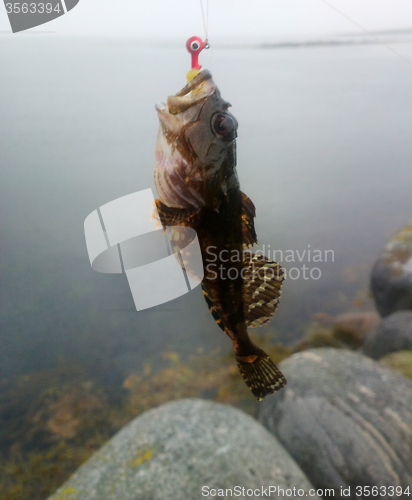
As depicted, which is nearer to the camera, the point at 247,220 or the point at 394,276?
the point at 247,220

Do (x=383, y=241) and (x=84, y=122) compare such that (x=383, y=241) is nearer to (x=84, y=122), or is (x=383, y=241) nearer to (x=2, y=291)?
(x=84, y=122)

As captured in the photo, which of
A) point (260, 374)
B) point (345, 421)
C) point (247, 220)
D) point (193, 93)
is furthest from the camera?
point (345, 421)

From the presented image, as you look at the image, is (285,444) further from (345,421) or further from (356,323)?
(356,323)

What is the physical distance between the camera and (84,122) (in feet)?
5.45

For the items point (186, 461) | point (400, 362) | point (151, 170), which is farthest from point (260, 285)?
point (400, 362)

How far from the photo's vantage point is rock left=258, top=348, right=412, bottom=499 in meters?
1.68

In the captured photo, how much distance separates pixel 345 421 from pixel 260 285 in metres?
1.47

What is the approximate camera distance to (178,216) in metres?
0.70

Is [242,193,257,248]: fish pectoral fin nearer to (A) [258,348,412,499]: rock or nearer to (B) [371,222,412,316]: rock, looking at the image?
(A) [258,348,412,499]: rock

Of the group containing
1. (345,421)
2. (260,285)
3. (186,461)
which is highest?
(260,285)

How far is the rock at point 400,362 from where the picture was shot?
220 cm

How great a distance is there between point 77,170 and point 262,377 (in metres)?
1.47

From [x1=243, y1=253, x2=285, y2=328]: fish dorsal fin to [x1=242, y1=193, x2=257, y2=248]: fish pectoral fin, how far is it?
0.05 m

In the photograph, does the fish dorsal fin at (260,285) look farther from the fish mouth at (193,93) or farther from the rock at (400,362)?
the rock at (400,362)
